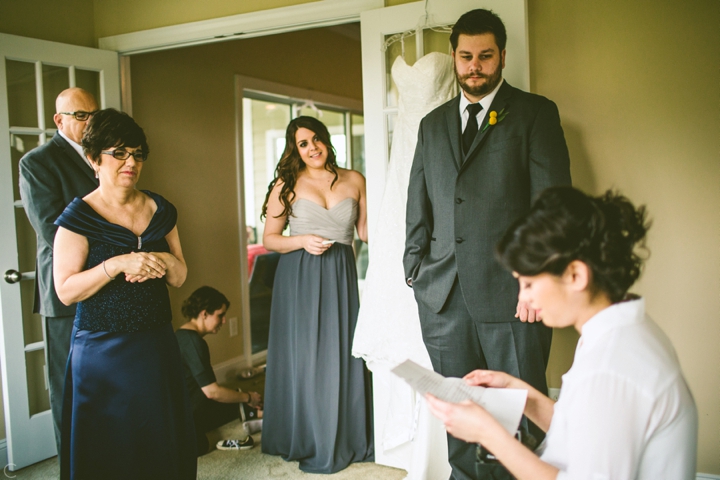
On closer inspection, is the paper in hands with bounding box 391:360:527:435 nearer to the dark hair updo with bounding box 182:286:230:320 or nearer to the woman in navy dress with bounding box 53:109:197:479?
the woman in navy dress with bounding box 53:109:197:479

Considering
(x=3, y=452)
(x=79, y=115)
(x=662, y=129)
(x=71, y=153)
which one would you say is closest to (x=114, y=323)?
(x=71, y=153)

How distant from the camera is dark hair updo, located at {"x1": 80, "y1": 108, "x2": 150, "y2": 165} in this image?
1938 mm

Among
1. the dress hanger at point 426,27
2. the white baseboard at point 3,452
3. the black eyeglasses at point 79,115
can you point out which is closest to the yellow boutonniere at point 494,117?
the dress hanger at point 426,27

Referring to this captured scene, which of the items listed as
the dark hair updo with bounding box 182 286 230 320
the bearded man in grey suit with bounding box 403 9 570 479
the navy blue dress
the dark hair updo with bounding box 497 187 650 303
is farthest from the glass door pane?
the dark hair updo with bounding box 497 187 650 303

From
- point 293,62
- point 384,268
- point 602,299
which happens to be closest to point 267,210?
point 384,268

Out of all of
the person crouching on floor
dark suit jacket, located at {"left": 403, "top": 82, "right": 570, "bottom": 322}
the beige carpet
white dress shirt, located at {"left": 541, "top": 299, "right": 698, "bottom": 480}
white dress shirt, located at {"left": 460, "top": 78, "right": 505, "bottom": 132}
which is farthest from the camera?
the person crouching on floor

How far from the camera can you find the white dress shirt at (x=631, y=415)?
0.95 m

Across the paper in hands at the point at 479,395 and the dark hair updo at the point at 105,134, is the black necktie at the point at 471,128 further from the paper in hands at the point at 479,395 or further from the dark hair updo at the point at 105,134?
the dark hair updo at the point at 105,134

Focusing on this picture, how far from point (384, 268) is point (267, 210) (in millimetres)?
838

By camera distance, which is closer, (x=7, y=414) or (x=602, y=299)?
(x=602, y=299)

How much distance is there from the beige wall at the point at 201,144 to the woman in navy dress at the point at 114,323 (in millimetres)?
1693

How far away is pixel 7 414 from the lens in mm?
2762

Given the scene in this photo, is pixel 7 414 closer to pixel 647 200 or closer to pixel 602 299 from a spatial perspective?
pixel 602 299

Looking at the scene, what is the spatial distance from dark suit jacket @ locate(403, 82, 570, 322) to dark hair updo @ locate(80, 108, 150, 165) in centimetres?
111
